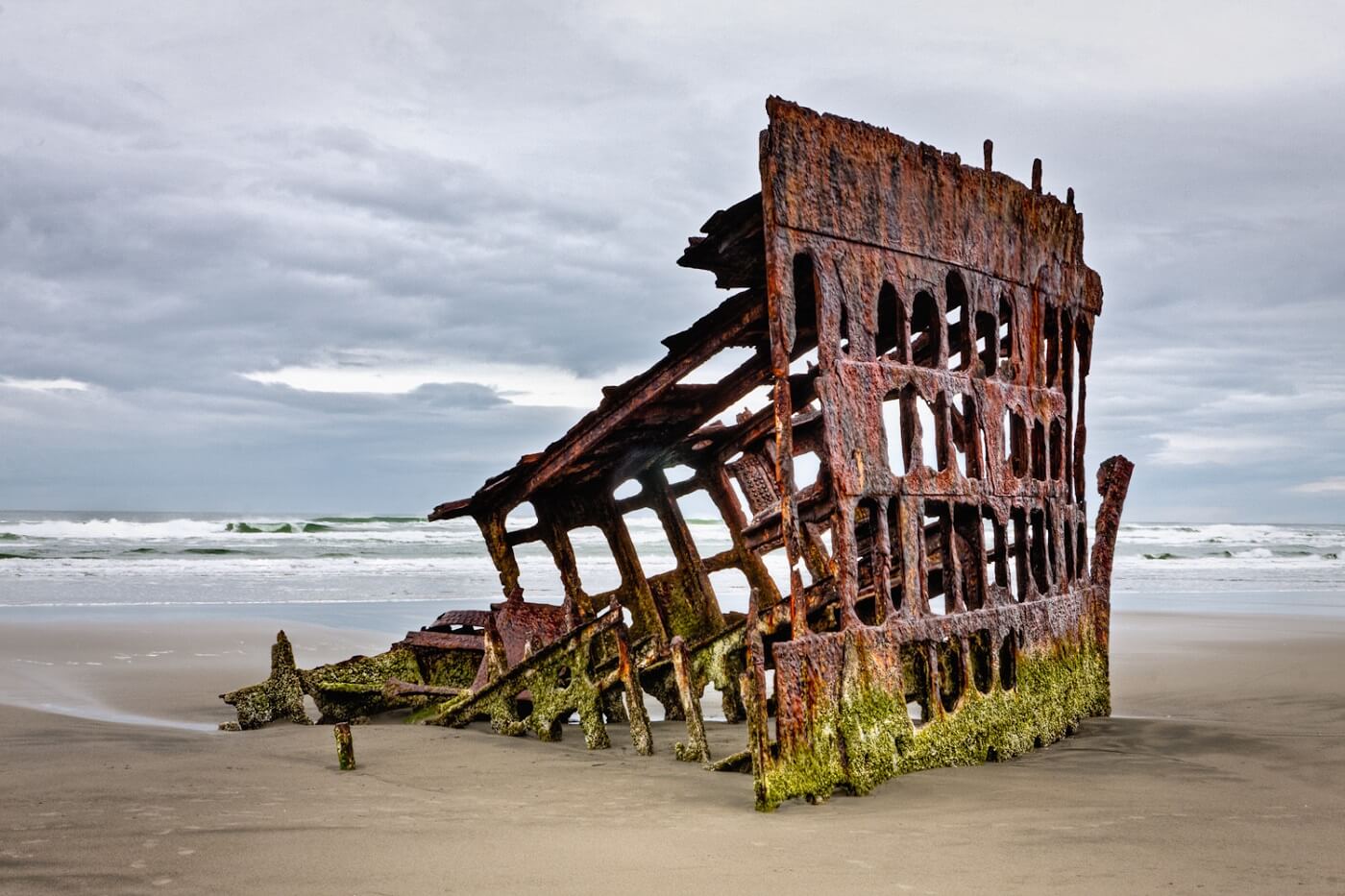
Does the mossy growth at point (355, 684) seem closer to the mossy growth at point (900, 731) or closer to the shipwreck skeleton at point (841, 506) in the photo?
the shipwreck skeleton at point (841, 506)

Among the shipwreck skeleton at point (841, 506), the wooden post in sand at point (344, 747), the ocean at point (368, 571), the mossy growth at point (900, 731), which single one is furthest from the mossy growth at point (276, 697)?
the ocean at point (368, 571)

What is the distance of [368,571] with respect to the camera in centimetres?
2720

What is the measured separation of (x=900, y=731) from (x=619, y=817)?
4.39 ft

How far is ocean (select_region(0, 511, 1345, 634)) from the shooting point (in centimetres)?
1922

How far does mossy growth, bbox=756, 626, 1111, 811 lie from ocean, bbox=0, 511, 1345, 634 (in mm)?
10324

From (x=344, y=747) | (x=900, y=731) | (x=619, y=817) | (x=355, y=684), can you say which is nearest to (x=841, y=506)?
(x=900, y=731)

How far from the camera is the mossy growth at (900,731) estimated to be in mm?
5129

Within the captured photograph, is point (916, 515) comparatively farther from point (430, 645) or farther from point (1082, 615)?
point (430, 645)

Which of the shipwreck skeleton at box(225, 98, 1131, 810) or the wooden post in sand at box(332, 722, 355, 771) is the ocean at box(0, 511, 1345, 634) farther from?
the wooden post in sand at box(332, 722, 355, 771)

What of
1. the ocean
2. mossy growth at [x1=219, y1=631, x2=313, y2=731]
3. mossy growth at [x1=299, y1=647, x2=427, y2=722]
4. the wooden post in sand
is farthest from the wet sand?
the ocean

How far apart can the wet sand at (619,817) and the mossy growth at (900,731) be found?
0.10 meters

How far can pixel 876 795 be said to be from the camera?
17.4ft

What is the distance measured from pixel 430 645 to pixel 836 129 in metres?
4.95

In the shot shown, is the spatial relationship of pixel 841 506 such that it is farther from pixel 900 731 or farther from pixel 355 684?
pixel 355 684
